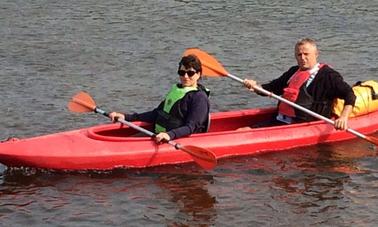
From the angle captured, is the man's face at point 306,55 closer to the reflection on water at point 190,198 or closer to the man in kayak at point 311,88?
the man in kayak at point 311,88

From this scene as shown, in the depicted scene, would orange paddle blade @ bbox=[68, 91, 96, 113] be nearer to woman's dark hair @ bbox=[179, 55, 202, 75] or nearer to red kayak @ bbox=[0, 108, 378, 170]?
red kayak @ bbox=[0, 108, 378, 170]

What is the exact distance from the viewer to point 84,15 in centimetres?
1608

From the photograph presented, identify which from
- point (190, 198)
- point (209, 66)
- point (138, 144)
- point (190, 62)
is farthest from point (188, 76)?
point (190, 198)

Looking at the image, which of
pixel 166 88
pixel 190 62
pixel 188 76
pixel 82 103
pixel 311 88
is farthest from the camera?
pixel 166 88

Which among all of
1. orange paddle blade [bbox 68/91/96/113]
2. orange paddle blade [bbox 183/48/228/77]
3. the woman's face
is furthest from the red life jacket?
orange paddle blade [bbox 68/91/96/113]

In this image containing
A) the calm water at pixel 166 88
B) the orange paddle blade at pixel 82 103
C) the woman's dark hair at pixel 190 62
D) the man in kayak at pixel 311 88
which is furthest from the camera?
the man in kayak at pixel 311 88

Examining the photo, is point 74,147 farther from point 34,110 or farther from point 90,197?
point 34,110

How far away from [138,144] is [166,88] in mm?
3391

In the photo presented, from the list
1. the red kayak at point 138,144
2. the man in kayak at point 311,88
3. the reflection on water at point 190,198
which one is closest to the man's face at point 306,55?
the man in kayak at point 311,88

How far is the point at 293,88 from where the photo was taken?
27.9 feet

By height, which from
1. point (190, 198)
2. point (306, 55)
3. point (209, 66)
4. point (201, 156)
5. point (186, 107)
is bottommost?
point (190, 198)

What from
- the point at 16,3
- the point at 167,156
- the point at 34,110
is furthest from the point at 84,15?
the point at 167,156

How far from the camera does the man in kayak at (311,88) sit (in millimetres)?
8273

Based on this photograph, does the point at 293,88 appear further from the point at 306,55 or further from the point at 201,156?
the point at 201,156
